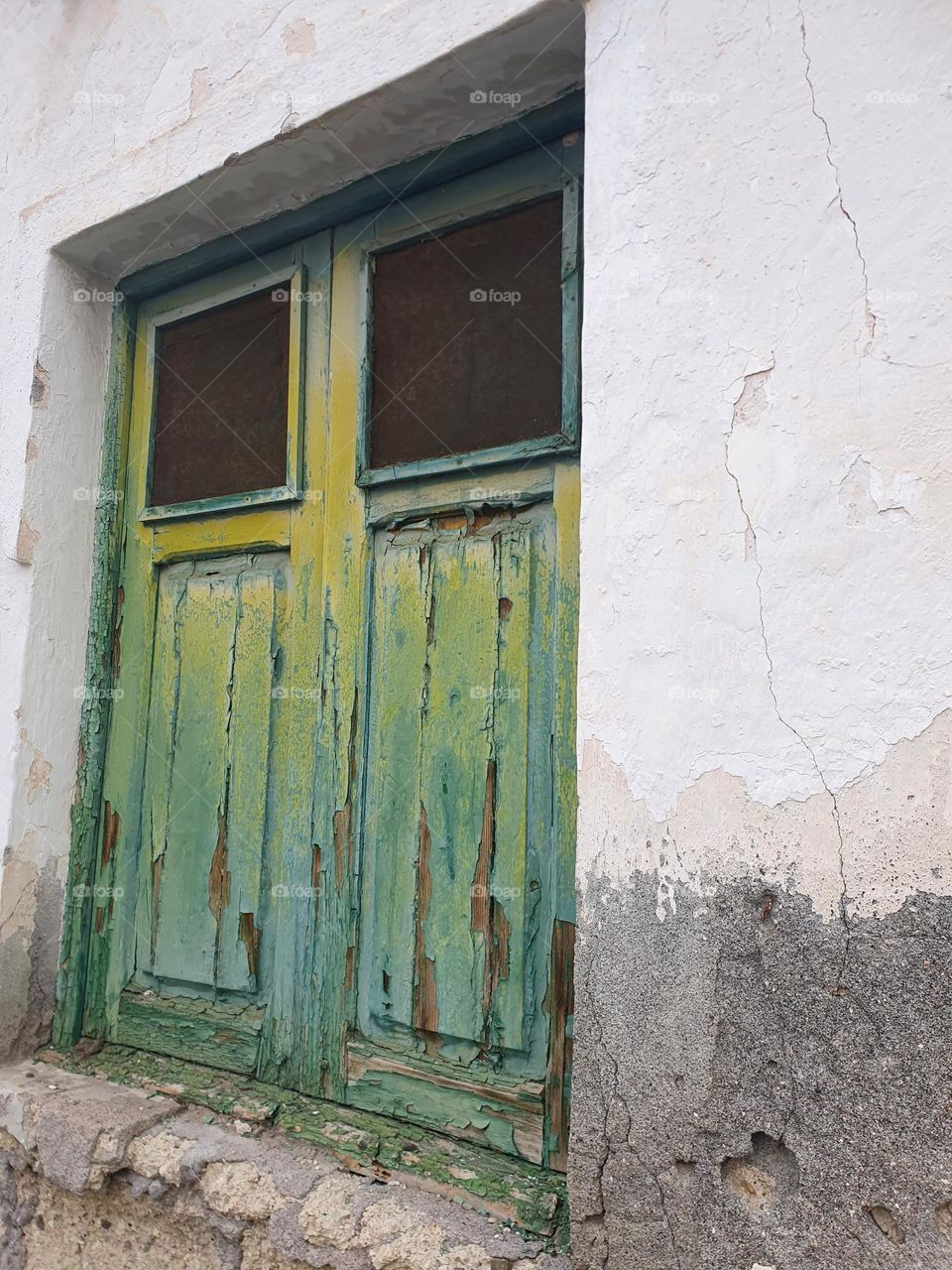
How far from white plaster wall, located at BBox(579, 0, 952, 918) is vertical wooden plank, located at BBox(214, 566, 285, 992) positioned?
955 mm

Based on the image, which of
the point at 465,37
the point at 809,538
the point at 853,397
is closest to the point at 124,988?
the point at 809,538

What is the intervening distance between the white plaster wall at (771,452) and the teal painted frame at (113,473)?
646mm

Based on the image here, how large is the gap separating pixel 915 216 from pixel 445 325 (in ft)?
3.26

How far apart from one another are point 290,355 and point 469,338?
1.70 ft

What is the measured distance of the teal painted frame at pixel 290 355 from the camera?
2133 mm

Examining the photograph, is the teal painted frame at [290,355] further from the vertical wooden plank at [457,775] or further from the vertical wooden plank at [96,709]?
the vertical wooden plank at [457,775]

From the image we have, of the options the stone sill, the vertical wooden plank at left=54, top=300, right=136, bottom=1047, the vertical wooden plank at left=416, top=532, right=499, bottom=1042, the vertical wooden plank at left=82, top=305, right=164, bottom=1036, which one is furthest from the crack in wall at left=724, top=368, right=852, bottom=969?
the vertical wooden plank at left=54, top=300, right=136, bottom=1047

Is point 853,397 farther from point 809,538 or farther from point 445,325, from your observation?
point 445,325

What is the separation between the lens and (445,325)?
196 centimetres

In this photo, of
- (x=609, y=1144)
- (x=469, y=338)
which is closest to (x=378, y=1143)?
(x=609, y=1144)

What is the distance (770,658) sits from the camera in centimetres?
128

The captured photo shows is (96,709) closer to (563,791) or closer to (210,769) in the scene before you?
(210,769)

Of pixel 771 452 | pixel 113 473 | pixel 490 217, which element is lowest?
pixel 771 452

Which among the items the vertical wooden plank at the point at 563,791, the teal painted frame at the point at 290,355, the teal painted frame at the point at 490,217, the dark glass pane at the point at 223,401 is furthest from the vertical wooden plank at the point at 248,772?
the vertical wooden plank at the point at 563,791
